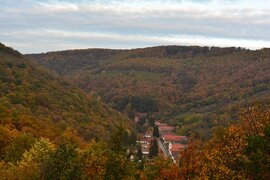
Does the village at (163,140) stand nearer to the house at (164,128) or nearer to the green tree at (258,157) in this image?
the house at (164,128)

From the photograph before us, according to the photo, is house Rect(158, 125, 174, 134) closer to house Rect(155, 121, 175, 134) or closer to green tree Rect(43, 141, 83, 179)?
house Rect(155, 121, 175, 134)

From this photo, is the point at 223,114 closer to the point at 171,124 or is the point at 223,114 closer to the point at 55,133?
the point at 171,124

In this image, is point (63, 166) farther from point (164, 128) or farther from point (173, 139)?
point (164, 128)

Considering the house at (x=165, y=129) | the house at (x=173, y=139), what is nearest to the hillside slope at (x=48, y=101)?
the house at (x=173, y=139)

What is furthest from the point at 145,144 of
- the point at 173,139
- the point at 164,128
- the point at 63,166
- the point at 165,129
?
the point at 63,166

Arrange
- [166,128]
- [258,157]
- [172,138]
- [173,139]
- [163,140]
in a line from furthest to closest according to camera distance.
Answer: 1. [166,128]
2. [163,140]
3. [172,138]
4. [173,139]
5. [258,157]

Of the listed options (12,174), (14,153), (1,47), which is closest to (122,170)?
(12,174)
